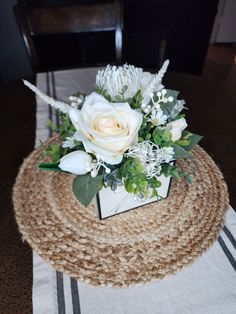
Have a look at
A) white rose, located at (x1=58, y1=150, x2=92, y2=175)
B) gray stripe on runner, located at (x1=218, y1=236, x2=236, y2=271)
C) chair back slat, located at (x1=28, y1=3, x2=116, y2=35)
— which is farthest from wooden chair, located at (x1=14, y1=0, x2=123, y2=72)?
gray stripe on runner, located at (x1=218, y1=236, x2=236, y2=271)

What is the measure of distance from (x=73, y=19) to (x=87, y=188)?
2.91 ft

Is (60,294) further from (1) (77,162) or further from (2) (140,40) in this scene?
(2) (140,40)

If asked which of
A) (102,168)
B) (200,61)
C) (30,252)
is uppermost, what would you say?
(102,168)

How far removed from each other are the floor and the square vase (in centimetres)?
16

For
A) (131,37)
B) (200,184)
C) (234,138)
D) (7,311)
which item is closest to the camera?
(7,311)

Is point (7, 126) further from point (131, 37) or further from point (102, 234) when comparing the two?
point (131, 37)

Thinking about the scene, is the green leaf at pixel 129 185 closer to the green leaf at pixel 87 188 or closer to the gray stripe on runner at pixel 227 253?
the green leaf at pixel 87 188

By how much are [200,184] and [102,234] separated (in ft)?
0.81

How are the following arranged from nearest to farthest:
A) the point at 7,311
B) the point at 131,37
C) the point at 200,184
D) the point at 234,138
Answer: the point at 7,311
the point at 200,184
the point at 234,138
the point at 131,37

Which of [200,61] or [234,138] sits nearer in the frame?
[234,138]

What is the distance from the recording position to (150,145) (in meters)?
0.41

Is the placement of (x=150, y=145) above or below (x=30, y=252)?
above

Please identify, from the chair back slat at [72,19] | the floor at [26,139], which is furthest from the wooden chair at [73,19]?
the floor at [26,139]

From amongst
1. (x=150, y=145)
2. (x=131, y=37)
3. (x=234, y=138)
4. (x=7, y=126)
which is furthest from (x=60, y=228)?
(x=131, y=37)
